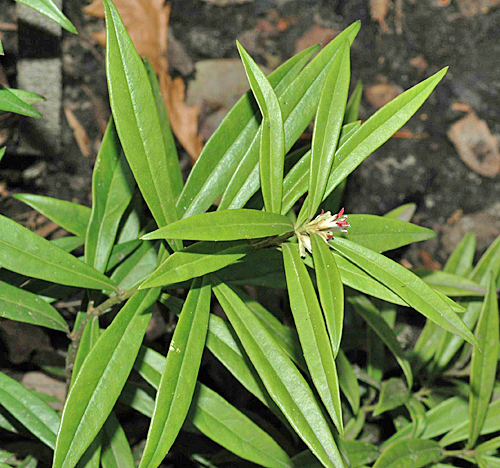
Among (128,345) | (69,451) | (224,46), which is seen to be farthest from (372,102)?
(69,451)

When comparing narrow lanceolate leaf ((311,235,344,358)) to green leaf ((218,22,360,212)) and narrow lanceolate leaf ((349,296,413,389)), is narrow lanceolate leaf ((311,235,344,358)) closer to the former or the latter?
green leaf ((218,22,360,212))

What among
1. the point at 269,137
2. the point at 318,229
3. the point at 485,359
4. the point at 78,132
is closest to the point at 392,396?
the point at 485,359

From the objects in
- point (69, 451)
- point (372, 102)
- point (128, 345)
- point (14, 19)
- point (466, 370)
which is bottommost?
point (466, 370)

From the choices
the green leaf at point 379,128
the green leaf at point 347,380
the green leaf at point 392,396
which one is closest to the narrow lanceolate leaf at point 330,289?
the green leaf at point 379,128

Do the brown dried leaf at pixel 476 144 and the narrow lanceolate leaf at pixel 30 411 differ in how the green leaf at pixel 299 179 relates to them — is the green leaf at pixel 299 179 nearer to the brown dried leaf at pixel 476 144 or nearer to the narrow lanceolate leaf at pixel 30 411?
the narrow lanceolate leaf at pixel 30 411

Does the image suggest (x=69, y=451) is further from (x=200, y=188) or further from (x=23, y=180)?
(x=23, y=180)

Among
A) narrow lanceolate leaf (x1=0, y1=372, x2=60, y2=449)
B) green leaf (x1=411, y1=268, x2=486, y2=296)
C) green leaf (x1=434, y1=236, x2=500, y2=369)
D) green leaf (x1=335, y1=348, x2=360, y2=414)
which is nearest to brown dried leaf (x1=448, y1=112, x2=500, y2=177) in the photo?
green leaf (x1=434, y1=236, x2=500, y2=369)
